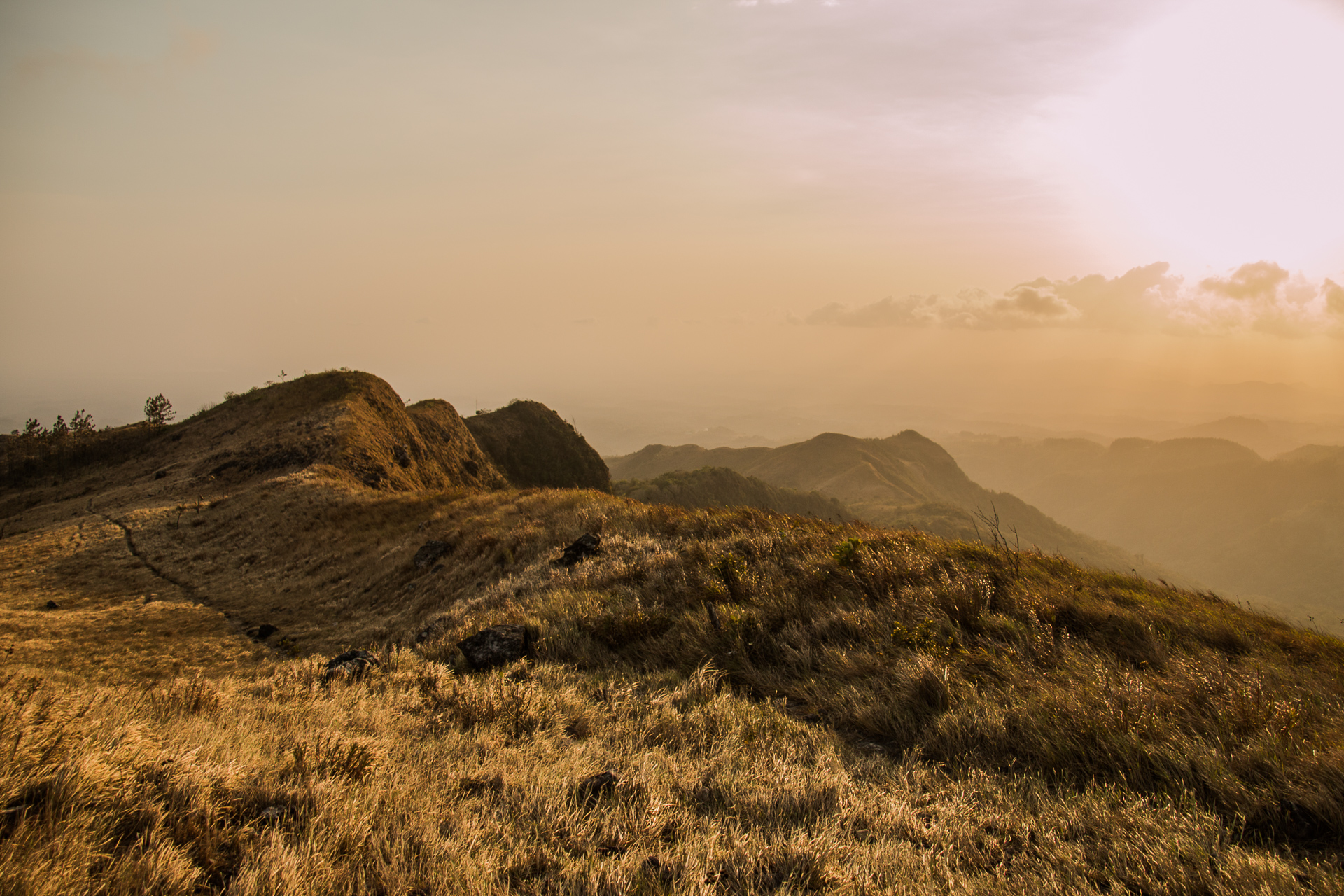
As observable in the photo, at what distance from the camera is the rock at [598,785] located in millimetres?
3828

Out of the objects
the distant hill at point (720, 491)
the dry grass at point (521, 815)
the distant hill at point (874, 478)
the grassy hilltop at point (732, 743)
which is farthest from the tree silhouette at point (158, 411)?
the distant hill at point (874, 478)

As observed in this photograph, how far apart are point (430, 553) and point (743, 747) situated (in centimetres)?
1174

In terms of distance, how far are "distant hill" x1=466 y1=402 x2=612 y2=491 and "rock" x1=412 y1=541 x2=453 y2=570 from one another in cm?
3392

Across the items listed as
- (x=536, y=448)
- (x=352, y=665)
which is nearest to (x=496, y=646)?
(x=352, y=665)

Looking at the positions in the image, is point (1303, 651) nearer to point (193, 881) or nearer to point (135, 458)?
point (193, 881)

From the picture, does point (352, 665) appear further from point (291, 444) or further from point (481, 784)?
point (291, 444)

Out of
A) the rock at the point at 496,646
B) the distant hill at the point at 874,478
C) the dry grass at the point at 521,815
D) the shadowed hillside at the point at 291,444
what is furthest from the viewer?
the distant hill at the point at 874,478

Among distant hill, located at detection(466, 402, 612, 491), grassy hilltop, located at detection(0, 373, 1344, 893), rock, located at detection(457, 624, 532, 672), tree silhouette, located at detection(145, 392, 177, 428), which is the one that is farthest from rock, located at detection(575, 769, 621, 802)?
tree silhouette, located at detection(145, 392, 177, 428)

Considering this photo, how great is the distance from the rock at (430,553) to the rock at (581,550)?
473 centimetres

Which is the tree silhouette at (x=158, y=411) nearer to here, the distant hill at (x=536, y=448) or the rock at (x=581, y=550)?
the distant hill at (x=536, y=448)

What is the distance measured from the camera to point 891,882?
3.02 metres

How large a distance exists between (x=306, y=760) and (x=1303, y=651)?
414 inches

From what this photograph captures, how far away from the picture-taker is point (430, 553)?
557 inches

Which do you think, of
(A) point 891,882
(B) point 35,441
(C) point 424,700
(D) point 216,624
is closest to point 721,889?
(A) point 891,882
